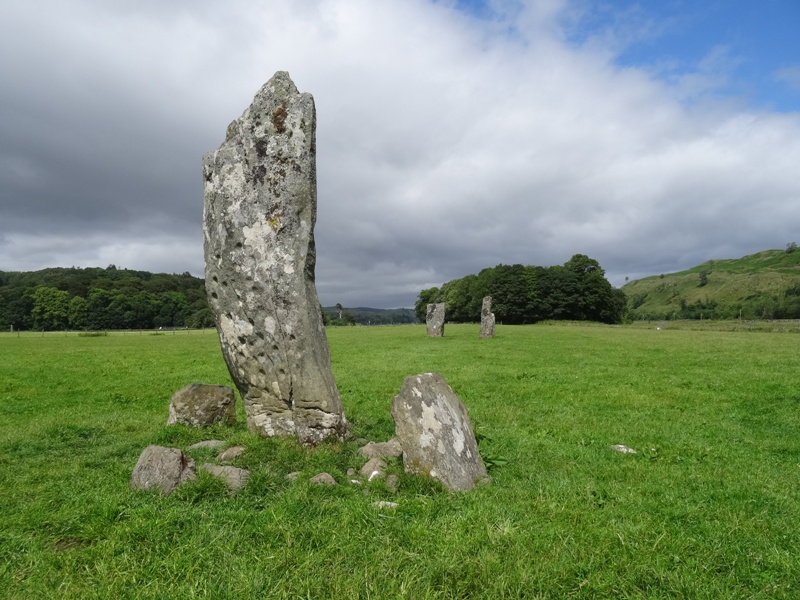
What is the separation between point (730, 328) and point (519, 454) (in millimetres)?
59117

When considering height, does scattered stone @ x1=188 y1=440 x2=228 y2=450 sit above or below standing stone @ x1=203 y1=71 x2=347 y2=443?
below

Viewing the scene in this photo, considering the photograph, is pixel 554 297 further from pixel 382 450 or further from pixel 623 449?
pixel 382 450

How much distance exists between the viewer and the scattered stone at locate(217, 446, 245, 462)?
304 inches

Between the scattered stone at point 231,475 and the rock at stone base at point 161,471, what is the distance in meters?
0.27

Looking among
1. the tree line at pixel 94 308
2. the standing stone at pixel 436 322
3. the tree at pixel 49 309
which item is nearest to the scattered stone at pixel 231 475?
the standing stone at pixel 436 322

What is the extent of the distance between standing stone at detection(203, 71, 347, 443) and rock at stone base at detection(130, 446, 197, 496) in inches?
93.3

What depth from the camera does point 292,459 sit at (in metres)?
7.80

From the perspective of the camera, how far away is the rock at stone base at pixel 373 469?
7.14 metres

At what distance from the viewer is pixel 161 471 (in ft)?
21.1

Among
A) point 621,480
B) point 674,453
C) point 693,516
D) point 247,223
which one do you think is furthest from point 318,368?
point 674,453

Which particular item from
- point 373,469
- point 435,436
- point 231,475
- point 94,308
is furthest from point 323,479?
point 94,308

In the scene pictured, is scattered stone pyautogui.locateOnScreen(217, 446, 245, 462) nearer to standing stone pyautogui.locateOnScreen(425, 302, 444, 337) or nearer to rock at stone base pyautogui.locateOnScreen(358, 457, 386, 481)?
rock at stone base pyautogui.locateOnScreen(358, 457, 386, 481)

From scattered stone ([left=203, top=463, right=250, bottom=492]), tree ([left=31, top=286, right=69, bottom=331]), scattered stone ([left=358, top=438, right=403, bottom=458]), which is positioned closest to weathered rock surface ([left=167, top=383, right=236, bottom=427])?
scattered stone ([left=203, top=463, right=250, bottom=492])

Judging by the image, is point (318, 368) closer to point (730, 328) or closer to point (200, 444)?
point (200, 444)
